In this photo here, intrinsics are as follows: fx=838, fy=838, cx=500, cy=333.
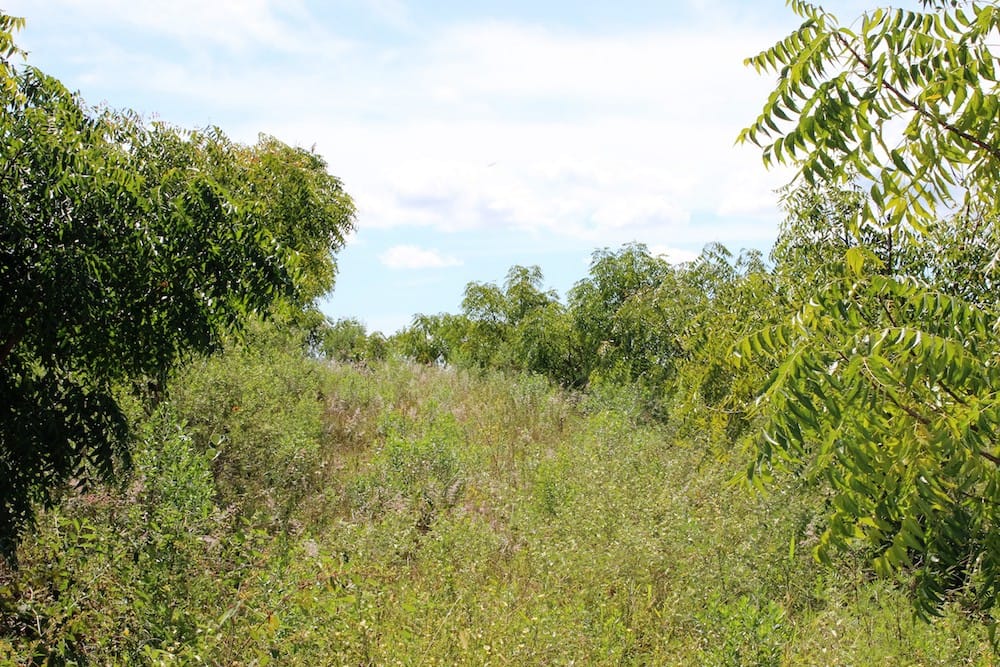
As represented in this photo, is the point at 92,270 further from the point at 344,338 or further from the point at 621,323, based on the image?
the point at 344,338

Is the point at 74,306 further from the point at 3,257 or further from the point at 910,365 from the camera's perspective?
the point at 910,365

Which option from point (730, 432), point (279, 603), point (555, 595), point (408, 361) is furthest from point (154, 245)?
point (408, 361)

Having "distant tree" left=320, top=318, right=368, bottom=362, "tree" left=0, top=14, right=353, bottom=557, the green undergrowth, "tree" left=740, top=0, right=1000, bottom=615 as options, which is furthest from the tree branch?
"distant tree" left=320, top=318, right=368, bottom=362

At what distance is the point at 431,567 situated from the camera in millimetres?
6266

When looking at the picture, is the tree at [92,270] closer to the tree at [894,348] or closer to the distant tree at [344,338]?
the tree at [894,348]

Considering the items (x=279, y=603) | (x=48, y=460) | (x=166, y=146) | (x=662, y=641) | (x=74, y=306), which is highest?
(x=166, y=146)

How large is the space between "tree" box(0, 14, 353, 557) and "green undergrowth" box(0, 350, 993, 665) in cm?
57

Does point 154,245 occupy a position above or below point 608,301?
below

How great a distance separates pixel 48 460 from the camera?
625cm

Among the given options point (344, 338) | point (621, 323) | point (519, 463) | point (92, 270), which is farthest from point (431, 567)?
point (344, 338)

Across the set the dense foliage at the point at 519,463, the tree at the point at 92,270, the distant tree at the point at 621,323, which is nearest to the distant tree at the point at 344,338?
→ the distant tree at the point at 621,323

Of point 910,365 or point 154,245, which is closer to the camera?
point 910,365

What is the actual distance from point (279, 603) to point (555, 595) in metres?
1.76

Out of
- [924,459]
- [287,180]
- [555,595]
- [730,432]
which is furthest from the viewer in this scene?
[287,180]
